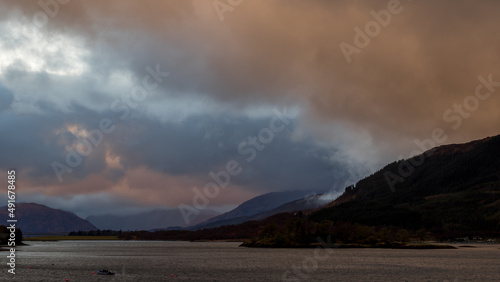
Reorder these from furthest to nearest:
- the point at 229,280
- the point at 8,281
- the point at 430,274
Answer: the point at 430,274 < the point at 229,280 < the point at 8,281

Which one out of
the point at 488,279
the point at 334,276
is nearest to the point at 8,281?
the point at 334,276

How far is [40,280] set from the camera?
127750mm

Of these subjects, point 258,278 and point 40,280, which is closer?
point 40,280

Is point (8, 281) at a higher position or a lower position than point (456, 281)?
higher

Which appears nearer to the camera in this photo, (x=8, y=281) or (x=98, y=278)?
(x=8, y=281)

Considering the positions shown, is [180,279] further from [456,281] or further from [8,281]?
[456,281]

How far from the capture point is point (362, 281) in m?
134

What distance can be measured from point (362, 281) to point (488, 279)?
125ft

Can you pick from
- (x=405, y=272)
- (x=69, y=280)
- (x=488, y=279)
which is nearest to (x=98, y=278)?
(x=69, y=280)

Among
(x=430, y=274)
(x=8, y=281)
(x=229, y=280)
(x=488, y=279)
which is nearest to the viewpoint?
(x=8, y=281)

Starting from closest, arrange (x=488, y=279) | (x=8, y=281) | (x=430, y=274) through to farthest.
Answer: (x=8, y=281)
(x=488, y=279)
(x=430, y=274)

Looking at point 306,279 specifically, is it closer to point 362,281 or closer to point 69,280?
point 362,281

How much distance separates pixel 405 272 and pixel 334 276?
31360mm

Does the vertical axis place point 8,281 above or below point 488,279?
above
